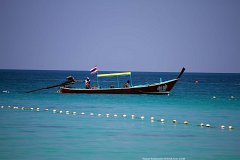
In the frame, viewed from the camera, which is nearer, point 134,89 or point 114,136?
point 114,136

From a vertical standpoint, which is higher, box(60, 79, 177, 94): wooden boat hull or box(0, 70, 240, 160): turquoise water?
box(60, 79, 177, 94): wooden boat hull

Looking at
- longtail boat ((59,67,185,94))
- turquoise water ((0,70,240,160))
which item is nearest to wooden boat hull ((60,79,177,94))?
longtail boat ((59,67,185,94))

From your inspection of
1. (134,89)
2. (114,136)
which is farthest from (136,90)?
(114,136)

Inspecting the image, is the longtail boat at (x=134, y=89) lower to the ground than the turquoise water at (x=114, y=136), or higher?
higher

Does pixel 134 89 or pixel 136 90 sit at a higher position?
pixel 134 89

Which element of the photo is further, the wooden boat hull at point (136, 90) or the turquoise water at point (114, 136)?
the wooden boat hull at point (136, 90)

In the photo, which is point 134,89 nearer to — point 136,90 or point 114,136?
point 136,90

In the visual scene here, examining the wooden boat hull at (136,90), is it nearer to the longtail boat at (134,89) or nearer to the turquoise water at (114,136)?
the longtail boat at (134,89)

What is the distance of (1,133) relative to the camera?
952 inches

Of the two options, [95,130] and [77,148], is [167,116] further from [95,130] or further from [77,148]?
[77,148]

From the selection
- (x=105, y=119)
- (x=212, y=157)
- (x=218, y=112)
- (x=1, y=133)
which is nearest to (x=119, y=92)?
(x=218, y=112)

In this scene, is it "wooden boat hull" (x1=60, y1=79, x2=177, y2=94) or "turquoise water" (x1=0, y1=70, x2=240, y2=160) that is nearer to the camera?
"turquoise water" (x1=0, y1=70, x2=240, y2=160)

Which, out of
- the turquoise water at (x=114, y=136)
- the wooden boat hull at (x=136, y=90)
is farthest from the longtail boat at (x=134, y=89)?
the turquoise water at (x=114, y=136)

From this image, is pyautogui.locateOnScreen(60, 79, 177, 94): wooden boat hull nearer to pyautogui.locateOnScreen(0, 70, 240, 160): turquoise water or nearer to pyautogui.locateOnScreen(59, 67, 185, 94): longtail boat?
pyautogui.locateOnScreen(59, 67, 185, 94): longtail boat
